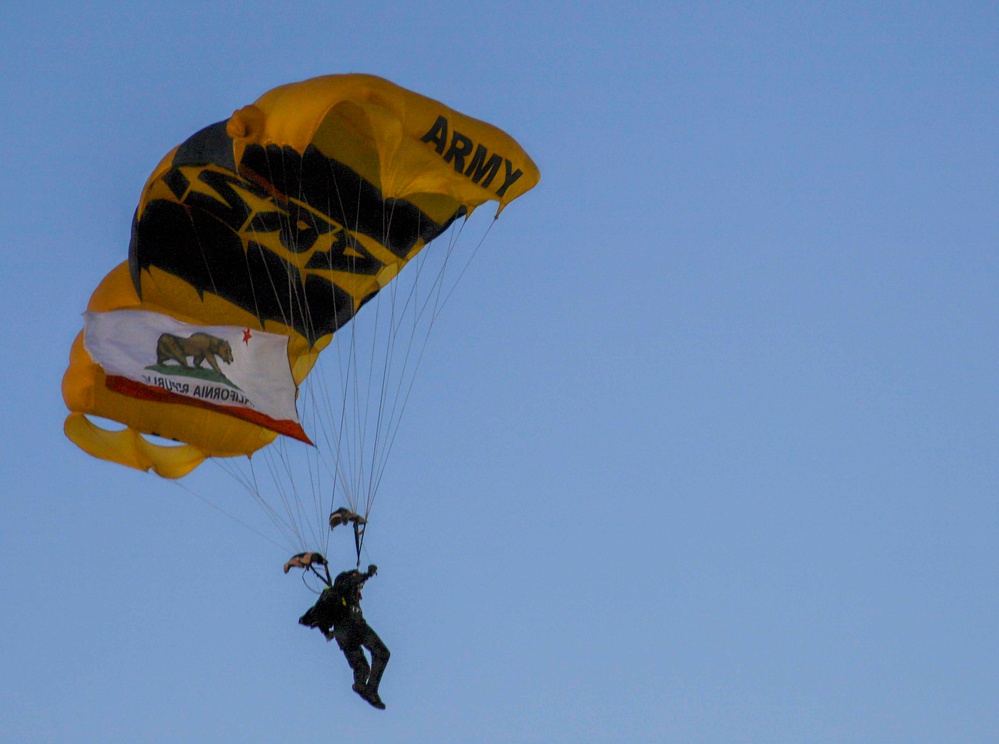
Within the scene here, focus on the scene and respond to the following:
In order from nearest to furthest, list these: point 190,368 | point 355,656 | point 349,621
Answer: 1. point 349,621
2. point 355,656
3. point 190,368

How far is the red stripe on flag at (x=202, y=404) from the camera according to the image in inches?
686

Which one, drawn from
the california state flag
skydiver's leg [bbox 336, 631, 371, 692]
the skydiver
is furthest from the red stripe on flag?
skydiver's leg [bbox 336, 631, 371, 692]

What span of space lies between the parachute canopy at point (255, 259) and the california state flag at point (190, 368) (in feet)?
0.05

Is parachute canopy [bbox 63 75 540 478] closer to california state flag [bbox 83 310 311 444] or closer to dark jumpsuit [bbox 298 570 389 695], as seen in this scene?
california state flag [bbox 83 310 311 444]

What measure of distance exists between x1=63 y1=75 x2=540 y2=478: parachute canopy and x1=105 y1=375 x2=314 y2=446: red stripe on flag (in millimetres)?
20

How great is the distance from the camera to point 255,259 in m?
18.2

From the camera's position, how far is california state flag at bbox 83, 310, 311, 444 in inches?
688

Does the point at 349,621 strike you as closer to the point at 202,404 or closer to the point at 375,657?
the point at 375,657

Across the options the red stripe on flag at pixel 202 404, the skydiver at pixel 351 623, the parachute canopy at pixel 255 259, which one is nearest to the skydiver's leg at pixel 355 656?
→ the skydiver at pixel 351 623

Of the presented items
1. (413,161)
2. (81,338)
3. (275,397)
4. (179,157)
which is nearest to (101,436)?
(81,338)

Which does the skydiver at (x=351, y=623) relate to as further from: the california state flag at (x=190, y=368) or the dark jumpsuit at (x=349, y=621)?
the california state flag at (x=190, y=368)

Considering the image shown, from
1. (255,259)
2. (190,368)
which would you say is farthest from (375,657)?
(255,259)

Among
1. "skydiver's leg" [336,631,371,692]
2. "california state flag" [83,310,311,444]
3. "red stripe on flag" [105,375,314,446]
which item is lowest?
"skydiver's leg" [336,631,371,692]

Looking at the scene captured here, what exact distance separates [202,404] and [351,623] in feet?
9.36
